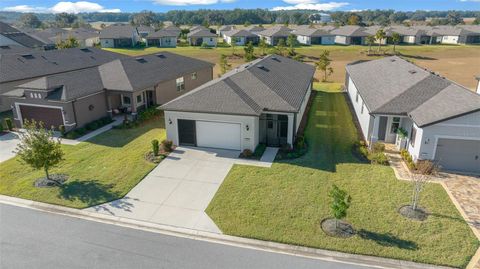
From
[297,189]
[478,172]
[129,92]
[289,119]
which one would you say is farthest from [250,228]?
[129,92]

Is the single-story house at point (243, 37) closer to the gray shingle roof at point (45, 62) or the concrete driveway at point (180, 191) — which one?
the gray shingle roof at point (45, 62)

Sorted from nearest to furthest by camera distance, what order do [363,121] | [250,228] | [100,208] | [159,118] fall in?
[250,228] < [100,208] < [363,121] < [159,118]

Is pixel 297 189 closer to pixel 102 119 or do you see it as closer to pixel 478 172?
pixel 478 172

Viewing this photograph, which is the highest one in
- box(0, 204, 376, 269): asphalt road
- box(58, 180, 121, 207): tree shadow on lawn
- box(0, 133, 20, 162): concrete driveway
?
box(58, 180, 121, 207): tree shadow on lawn

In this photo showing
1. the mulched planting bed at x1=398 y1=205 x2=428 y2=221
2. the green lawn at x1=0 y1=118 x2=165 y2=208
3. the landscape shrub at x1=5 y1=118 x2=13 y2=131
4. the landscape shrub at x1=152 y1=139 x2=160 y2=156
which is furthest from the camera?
the landscape shrub at x1=5 y1=118 x2=13 y2=131

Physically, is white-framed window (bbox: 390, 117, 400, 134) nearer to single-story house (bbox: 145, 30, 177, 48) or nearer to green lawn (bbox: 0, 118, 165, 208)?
green lawn (bbox: 0, 118, 165, 208)

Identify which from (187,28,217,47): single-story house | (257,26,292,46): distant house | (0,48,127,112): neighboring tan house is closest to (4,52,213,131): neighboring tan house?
(0,48,127,112): neighboring tan house
